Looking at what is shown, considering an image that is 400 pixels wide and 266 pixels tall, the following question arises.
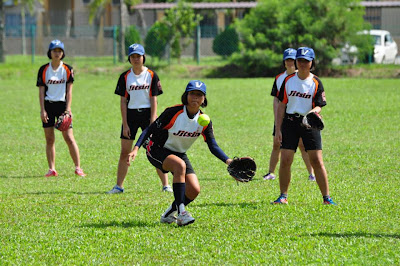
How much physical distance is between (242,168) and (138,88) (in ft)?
8.84

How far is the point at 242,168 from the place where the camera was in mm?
7371

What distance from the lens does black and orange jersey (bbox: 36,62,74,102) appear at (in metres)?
11.3

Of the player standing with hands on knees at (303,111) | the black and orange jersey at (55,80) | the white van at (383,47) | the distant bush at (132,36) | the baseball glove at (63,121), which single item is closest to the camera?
the player standing with hands on knees at (303,111)

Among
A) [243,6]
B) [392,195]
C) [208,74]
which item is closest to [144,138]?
[392,195]

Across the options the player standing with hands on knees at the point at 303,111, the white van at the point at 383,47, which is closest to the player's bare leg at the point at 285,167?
the player standing with hands on knees at the point at 303,111

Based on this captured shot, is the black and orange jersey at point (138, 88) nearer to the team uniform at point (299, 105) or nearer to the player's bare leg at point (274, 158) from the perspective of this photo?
the team uniform at point (299, 105)

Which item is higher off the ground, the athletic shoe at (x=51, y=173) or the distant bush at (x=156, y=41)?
the distant bush at (x=156, y=41)

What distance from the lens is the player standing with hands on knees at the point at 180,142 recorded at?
715 centimetres

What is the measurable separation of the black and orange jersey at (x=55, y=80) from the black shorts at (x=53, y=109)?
0.07 m

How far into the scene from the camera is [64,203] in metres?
8.78

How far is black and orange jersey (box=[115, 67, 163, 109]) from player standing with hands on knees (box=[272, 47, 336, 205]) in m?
2.07

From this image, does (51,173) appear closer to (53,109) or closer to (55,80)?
(53,109)

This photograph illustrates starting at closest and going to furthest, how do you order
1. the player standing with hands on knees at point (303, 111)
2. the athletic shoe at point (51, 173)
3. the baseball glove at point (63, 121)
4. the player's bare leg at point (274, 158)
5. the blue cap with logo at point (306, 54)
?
1. the blue cap with logo at point (306, 54)
2. the player standing with hands on knees at point (303, 111)
3. the player's bare leg at point (274, 158)
4. the baseball glove at point (63, 121)
5. the athletic shoe at point (51, 173)

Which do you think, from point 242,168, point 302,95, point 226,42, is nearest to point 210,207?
point 242,168
